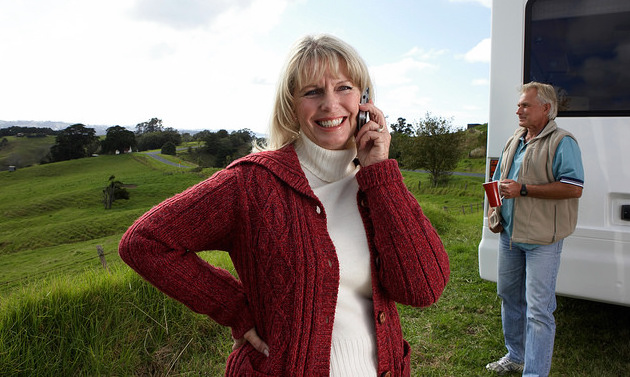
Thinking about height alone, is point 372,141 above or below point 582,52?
below

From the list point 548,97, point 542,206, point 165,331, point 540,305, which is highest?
point 548,97

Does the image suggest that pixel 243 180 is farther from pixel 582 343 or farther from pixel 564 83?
pixel 582 343

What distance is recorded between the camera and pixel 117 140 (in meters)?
22.8

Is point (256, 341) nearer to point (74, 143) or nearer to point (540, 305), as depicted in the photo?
point (540, 305)

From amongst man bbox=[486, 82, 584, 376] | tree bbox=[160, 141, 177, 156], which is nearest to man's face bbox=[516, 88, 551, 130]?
man bbox=[486, 82, 584, 376]

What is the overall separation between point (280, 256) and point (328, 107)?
0.49 metres

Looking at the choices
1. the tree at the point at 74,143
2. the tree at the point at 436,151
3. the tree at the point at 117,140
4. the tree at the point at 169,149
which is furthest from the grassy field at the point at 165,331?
the tree at the point at 436,151

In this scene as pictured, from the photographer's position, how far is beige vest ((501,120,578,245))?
273 centimetres

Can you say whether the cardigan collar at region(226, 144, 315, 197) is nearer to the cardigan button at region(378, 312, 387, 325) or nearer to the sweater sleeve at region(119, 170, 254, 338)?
the sweater sleeve at region(119, 170, 254, 338)

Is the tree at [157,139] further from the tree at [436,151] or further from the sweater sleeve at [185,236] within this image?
the sweater sleeve at [185,236]

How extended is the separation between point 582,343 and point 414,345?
4.48ft

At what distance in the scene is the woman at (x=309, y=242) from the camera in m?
1.20

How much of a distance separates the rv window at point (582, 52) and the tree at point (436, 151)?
1151 inches

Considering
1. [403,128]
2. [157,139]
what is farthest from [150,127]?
[403,128]
